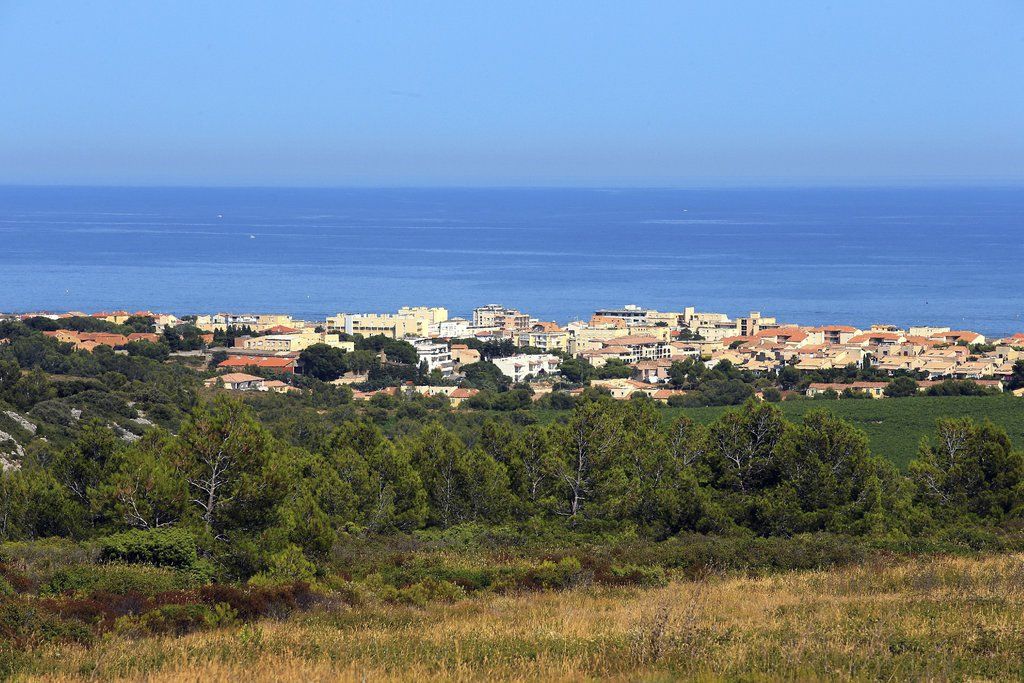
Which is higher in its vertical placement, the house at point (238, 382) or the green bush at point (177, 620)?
the green bush at point (177, 620)

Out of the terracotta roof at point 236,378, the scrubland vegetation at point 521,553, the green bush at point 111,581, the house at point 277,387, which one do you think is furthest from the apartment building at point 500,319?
the green bush at point 111,581

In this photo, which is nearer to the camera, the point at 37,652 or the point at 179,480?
the point at 37,652

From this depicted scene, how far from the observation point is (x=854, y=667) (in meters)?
6.32

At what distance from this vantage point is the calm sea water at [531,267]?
8269 cm

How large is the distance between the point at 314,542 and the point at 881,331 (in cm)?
5309

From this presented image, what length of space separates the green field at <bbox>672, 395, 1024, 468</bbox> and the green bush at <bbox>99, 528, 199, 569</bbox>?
20079 millimetres

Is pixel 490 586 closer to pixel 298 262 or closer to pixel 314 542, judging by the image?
pixel 314 542

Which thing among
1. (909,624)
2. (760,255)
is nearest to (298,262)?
(760,255)

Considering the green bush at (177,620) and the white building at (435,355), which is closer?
the green bush at (177,620)

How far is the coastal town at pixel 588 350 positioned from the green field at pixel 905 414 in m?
4.93

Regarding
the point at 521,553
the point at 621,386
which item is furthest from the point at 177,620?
the point at 621,386

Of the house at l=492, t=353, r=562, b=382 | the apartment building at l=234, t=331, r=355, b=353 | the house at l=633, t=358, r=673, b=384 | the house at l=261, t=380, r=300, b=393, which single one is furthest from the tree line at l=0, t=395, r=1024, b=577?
the apartment building at l=234, t=331, r=355, b=353

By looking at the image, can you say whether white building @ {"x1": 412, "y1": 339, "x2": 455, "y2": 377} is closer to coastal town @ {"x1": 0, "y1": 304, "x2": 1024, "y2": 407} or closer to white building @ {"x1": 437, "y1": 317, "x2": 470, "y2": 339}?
coastal town @ {"x1": 0, "y1": 304, "x2": 1024, "y2": 407}

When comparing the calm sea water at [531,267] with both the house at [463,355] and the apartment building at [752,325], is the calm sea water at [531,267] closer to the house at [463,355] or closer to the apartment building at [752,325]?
the apartment building at [752,325]
